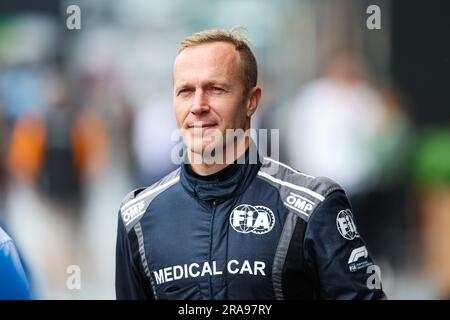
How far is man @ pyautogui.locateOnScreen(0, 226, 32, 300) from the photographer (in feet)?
9.84

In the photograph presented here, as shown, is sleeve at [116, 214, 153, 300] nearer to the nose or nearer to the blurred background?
the nose

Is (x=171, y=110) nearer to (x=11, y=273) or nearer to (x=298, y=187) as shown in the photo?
(x=298, y=187)

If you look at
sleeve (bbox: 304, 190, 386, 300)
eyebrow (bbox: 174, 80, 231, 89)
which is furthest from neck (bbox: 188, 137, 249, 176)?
sleeve (bbox: 304, 190, 386, 300)

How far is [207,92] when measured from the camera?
11.4ft

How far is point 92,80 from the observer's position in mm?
7117

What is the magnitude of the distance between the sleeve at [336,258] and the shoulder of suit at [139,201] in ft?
2.12

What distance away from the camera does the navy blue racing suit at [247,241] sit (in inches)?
129

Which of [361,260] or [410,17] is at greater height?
[410,17]

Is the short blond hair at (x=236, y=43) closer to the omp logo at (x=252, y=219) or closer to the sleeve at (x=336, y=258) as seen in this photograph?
the omp logo at (x=252, y=219)

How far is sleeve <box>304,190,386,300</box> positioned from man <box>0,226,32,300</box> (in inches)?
40.2

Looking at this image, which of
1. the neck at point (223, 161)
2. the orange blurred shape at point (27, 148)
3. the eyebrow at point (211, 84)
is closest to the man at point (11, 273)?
the neck at point (223, 161)

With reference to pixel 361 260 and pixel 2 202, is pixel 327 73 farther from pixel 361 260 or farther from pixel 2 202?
pixel 361 260
